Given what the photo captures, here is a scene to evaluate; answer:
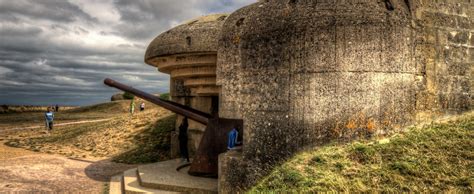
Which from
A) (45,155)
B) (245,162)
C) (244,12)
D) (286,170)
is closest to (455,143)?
(286,170)

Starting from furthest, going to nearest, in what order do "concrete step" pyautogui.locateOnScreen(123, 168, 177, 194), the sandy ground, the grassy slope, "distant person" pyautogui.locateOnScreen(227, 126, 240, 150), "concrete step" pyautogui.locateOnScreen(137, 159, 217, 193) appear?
the sandy ground, "concrete step" pyautogui.locateOnScreen(123, 168, 177, 194), "concrete step" pyautogui.locateOnScreen(137, 159, 217, 193), "distant person" pyautogui.locateOnScreen(227, 126, 240, 150), the grassy slope

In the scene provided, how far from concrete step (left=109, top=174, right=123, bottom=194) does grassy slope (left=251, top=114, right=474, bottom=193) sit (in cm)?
374

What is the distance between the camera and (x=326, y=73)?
524cm

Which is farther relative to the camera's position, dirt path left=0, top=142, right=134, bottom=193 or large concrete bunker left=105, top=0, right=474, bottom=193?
dirt path left=0, top=142, right=134, bottom=193

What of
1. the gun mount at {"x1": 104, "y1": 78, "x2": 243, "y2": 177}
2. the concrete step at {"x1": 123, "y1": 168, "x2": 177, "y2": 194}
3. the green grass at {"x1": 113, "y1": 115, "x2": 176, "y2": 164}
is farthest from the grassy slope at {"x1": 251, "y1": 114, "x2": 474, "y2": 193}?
the green grass at {"x1": 113, "y1": 115, "x2": 176, "y2": 164}

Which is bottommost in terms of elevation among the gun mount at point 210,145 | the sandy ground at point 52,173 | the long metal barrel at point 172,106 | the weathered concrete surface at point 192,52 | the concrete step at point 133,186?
the sandy ground at point 52,173

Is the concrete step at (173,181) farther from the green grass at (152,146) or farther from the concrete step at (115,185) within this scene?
the green grass at (152,146)

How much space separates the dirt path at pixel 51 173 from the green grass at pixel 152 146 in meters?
0.62

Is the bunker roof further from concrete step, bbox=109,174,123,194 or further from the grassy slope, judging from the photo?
the grassy slope

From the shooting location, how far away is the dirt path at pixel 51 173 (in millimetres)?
7891

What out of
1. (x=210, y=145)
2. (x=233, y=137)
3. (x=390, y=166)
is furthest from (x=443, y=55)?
(x=210, y=145)

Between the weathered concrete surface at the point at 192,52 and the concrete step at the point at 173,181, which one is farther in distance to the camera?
the weathered concrete surface at the point at 192,52

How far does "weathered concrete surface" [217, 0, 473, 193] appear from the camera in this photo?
17.2ft

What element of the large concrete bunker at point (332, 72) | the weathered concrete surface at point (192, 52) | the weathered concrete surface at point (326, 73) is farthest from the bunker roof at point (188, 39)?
the weathered concrete surface at point (326, 73)
